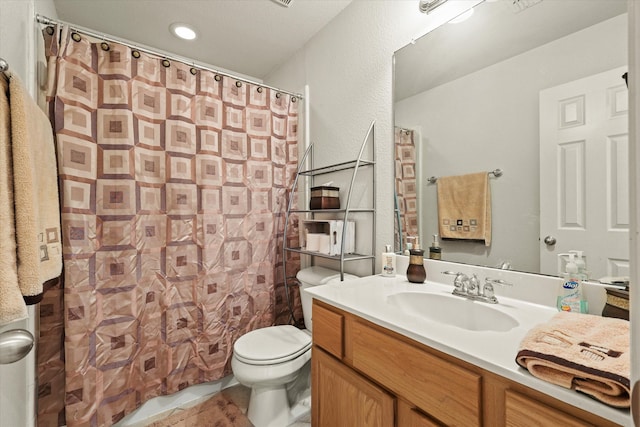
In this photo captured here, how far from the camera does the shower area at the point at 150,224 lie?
1.31m

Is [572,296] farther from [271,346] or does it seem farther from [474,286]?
[271,346]

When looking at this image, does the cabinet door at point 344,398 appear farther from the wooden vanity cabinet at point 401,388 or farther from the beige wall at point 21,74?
the beige wall at point 21,74

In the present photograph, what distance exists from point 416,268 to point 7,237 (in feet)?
4.29

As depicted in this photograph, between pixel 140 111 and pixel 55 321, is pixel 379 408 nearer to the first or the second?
pixel 55 321

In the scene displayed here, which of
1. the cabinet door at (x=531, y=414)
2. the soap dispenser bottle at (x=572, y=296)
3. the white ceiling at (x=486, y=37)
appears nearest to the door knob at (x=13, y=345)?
the cabinet door at (x=531, y=414)

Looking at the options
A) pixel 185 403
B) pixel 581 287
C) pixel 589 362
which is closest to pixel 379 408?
pixel 589 362

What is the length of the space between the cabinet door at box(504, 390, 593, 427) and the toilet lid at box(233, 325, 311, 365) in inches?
40.4

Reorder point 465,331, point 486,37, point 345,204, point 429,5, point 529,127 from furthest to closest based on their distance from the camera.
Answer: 1. point 345,204
2. point 429,5
3. point 486,37
4. point 529,127
5. point 465,331

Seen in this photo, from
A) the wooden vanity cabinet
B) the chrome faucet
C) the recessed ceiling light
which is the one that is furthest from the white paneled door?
the recessed ceiling light

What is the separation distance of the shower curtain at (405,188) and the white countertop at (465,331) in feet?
0.89

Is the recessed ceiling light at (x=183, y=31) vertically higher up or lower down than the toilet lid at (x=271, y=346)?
higher up

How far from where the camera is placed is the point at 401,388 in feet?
2.72

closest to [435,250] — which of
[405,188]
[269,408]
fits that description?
[405,188]

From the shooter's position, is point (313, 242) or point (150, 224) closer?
point (150, 224)
